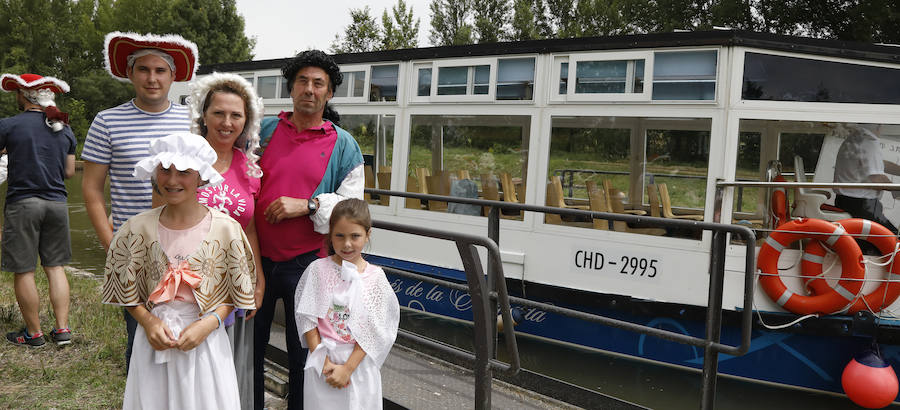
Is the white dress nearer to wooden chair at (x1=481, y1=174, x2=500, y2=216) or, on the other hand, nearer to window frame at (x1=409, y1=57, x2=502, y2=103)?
window frame at (x1=409, y1=57, x2=502, y2=103)

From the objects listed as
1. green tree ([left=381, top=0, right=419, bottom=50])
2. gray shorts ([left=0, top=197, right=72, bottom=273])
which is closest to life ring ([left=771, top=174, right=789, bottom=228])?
gray shorts ([left=0, top=197, right=72, bottom=273])

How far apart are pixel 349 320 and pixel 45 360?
8.56ft

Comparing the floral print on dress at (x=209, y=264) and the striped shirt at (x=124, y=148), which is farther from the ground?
the striped shirt at (x=124, y=148)

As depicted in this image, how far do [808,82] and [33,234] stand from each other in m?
5.46

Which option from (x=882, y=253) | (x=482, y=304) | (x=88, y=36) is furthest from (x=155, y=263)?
(x=88, y=36)

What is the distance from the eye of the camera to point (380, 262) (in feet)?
23.1

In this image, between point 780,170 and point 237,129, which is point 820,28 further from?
point 237,129

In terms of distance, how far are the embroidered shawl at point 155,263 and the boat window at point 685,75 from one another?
416 centimetres

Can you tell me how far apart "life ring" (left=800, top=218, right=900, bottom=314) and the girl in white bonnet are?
415 centimetres

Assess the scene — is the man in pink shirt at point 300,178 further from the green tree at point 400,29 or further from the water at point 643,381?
the green tree at point 400,29


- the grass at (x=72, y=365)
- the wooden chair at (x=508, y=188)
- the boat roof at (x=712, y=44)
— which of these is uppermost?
the boat roof at (x=712, y=44)

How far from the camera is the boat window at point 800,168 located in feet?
16.9

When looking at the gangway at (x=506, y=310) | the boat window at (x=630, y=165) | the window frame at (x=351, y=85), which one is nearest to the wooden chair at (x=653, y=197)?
the boat window at (x=630, y=165)

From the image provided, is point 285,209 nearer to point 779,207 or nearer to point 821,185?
point 821,185
